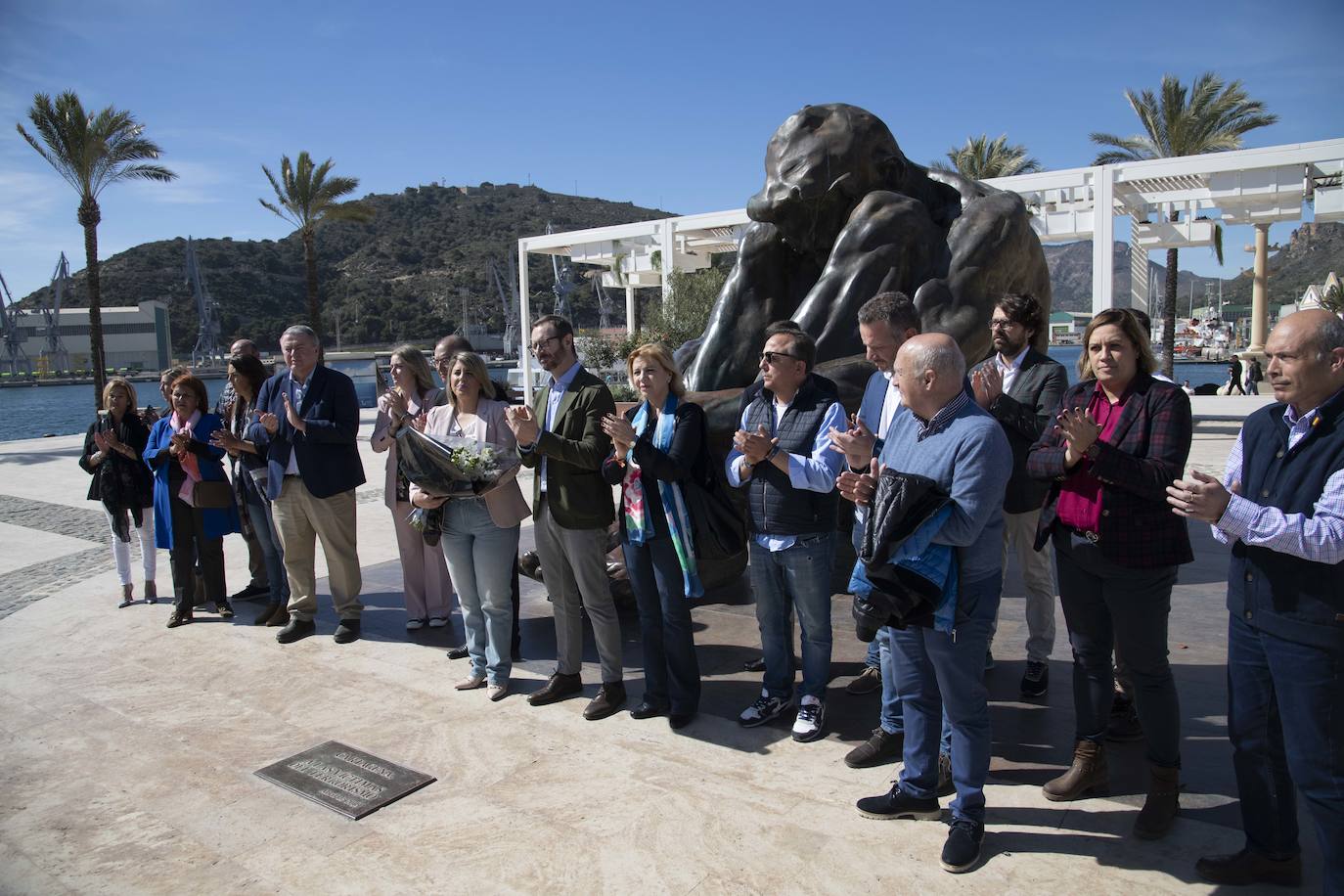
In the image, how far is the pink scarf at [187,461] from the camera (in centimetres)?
597

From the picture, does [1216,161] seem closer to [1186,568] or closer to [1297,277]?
[1186,568]

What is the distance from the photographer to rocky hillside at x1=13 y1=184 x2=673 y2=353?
279 ft

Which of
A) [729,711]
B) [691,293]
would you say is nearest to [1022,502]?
[729,711]

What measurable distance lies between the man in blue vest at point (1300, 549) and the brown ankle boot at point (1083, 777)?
0.72 m

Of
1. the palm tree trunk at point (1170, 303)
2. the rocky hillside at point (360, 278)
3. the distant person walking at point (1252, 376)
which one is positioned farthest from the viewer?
the rocky hillside at point (360, 278)

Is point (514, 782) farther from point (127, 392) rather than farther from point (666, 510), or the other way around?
point (127, 392)

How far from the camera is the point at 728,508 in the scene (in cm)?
398

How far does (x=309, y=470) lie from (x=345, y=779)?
2346mm

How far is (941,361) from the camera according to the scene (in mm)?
2779

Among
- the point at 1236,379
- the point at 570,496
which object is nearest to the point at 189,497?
the point at 570,496

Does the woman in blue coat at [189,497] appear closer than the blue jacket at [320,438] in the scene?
No

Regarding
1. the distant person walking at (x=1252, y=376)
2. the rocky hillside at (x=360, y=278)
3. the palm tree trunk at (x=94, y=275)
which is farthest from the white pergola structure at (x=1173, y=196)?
the rocky hillside at (x=360, y=278)

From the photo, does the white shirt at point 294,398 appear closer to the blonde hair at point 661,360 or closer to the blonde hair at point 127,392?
the blonde hair at point 127,392

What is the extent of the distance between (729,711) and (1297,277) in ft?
537
